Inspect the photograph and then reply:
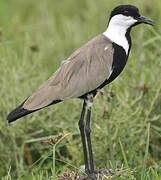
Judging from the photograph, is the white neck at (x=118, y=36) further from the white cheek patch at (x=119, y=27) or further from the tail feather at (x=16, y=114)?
the tail feather at (x=16, y=114)

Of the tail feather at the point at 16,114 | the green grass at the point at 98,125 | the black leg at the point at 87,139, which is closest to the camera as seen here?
the tail feather at the point at 16,114

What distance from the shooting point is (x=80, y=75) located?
13.2ft

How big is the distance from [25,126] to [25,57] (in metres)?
0.56

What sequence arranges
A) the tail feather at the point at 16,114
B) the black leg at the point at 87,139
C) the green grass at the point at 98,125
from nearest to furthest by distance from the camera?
1. the tail feather at the point at 16,114
2. the black leg at the point at 87,139
3. the green grass at the point at 98,125

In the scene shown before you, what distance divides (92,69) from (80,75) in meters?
0.07

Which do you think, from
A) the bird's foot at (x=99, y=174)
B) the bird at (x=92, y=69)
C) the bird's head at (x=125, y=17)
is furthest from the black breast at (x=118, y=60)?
the bird's foot at (x=99, y=174)

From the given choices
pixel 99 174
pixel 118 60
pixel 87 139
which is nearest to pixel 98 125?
pixel 87 139

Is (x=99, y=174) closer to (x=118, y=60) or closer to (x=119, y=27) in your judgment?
(x=118, y=60)

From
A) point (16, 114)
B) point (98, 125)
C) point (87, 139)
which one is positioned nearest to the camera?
point (16, 114)

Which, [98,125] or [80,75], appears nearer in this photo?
[80,75]

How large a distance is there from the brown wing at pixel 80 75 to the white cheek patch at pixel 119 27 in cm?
4

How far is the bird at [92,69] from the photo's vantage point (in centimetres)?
397

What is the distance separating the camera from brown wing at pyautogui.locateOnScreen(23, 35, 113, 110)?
13.0 feet

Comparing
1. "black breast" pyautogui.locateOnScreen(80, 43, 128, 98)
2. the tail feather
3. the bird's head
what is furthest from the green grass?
the bird's head
